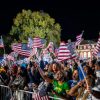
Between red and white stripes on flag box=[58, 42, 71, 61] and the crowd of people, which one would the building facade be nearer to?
the crowd of people

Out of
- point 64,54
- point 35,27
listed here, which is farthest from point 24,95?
point 35,27

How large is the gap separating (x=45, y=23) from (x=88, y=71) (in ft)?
199

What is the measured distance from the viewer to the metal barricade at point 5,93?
12.3 meters

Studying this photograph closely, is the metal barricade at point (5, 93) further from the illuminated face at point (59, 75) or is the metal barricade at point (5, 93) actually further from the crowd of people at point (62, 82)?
the illuminated face at point (59, 75)

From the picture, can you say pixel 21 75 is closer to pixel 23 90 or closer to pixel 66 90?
pixel 23 90

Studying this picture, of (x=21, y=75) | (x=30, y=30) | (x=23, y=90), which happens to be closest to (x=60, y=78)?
(x=23, y=90)

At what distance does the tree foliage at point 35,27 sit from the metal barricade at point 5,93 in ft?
179

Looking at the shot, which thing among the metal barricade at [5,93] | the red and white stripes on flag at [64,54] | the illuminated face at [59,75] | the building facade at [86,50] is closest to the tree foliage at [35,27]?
the building facade at [86,50]

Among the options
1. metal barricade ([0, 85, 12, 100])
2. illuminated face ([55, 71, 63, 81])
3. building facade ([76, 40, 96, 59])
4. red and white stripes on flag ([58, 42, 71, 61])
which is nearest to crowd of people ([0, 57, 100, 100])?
illuminated face ([55, 71, 63, 81])

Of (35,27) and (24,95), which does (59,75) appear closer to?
(24,95)

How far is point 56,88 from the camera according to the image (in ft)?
31.1

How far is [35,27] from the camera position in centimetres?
7062

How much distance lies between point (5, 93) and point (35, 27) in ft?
191

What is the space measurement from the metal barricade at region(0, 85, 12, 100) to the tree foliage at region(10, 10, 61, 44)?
54.6 metres
